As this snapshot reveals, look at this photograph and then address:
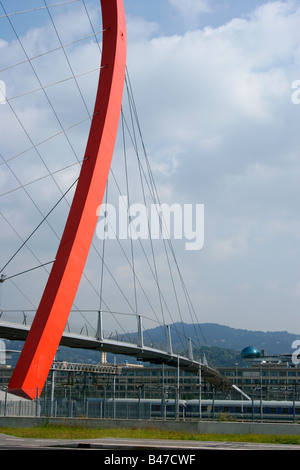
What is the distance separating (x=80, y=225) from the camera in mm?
24203

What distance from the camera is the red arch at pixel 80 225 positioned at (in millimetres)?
23281

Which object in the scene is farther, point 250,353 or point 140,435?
point 250,353

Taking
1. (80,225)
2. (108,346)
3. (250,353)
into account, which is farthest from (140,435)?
(250,353)

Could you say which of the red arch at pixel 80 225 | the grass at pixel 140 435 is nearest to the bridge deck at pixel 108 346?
the red arch at pixel 80 225

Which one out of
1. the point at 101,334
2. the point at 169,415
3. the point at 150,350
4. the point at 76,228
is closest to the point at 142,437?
the point at 76,228

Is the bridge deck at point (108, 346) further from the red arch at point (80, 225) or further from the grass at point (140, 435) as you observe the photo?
the grass at point (140, 435)

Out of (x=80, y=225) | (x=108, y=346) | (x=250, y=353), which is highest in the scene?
(x=80, y=225)

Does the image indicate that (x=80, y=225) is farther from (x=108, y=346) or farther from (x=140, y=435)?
(x=108, y=346)

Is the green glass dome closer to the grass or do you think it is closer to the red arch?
the red arch

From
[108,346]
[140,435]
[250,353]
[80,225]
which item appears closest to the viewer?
[140,435]

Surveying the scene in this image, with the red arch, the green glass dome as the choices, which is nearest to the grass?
the red arch

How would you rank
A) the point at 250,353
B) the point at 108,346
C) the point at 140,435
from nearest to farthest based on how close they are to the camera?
the point at 140,435 → the point at 108,346 → the point at 250,353
